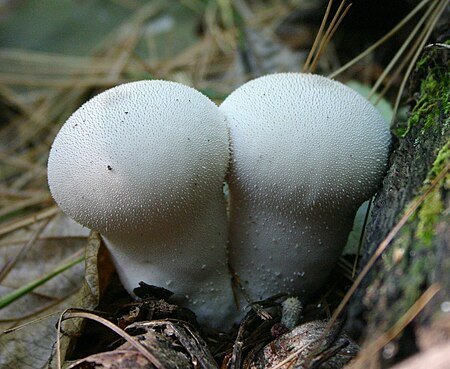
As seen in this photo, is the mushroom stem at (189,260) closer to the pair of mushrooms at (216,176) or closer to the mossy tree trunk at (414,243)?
the pair of mushrooms at (216,176)

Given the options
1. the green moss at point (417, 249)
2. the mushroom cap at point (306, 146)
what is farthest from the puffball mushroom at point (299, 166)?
the green moss at point (417, 249)

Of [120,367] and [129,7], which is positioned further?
[129,7]

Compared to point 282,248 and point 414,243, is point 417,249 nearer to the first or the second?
point 414,243

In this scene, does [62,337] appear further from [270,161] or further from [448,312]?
[448,312]

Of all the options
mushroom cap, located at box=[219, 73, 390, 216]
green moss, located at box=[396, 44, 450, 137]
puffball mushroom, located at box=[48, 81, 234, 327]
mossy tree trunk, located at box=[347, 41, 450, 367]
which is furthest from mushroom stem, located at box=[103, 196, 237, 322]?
green moss, located at box=[396, 44, 450, 137]

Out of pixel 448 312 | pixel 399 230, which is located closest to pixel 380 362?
pixel 448 312

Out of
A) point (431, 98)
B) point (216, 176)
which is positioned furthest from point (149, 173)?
point (431, 98)
